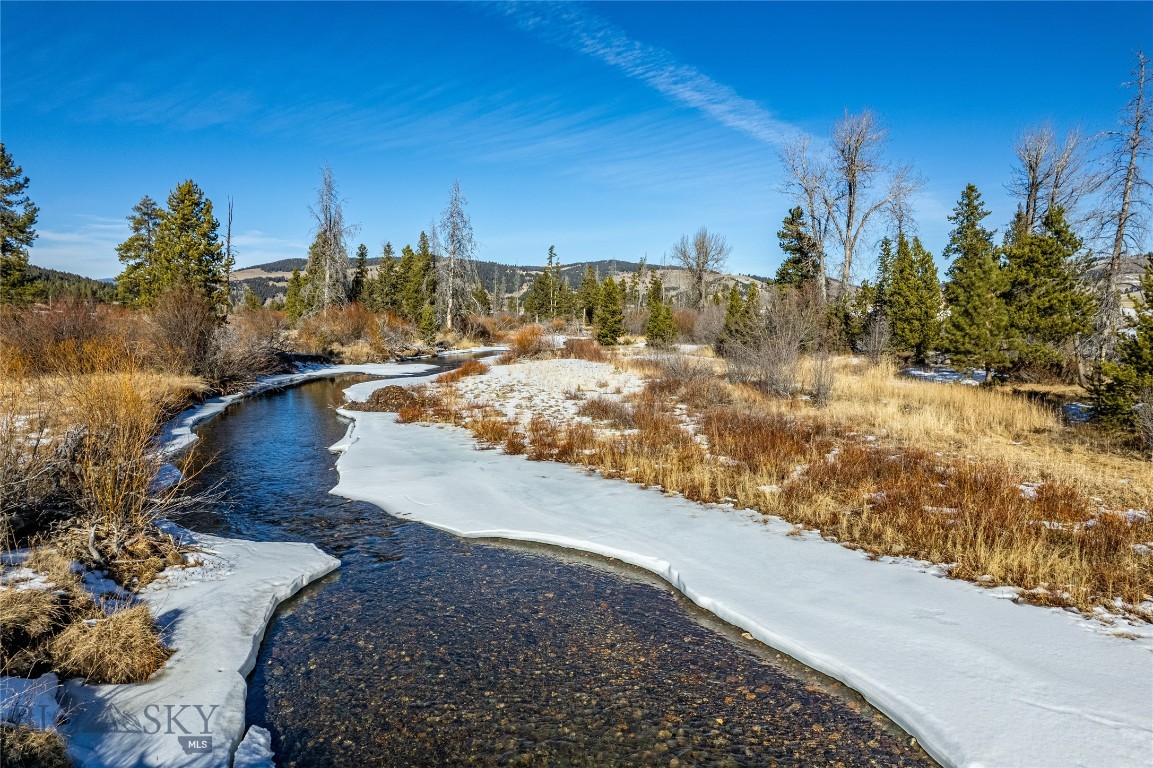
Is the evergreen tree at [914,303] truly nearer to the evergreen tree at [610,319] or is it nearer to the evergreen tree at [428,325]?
the evergreen tree at [610,319]

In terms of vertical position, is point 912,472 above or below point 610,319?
below

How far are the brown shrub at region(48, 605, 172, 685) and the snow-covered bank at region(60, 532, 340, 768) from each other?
0.09 meters

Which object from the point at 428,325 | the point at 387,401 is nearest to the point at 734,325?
the point at 387,401

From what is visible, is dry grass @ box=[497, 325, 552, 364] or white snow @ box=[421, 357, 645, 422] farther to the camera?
dry grass @ box=[497, 325, 552, 364]

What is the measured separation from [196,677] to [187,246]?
32570 mm

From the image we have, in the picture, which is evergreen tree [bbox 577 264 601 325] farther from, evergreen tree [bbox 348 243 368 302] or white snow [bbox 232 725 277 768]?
white snow [bbox 232 725 277 768]

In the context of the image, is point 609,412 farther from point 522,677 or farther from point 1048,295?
point 1048,295

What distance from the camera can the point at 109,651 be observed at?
12.9ft

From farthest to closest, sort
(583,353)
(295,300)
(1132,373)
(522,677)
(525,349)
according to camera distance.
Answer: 1. (295,300)
2. (525,349)
3. (583,353)
4. (1132,373)
5. (522,677)

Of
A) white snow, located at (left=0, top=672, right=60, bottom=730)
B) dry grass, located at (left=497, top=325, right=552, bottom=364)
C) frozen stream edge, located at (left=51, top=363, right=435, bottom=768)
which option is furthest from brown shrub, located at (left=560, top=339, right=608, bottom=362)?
white snow, located at (left=0, top=672, right=60, bottom=730)

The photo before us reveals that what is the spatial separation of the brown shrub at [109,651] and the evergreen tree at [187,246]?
3022 cm

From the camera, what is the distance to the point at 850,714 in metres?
4.07

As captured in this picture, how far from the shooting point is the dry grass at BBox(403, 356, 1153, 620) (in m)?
5.80

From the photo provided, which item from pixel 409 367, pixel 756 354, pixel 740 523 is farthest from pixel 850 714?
pixel 409 367
